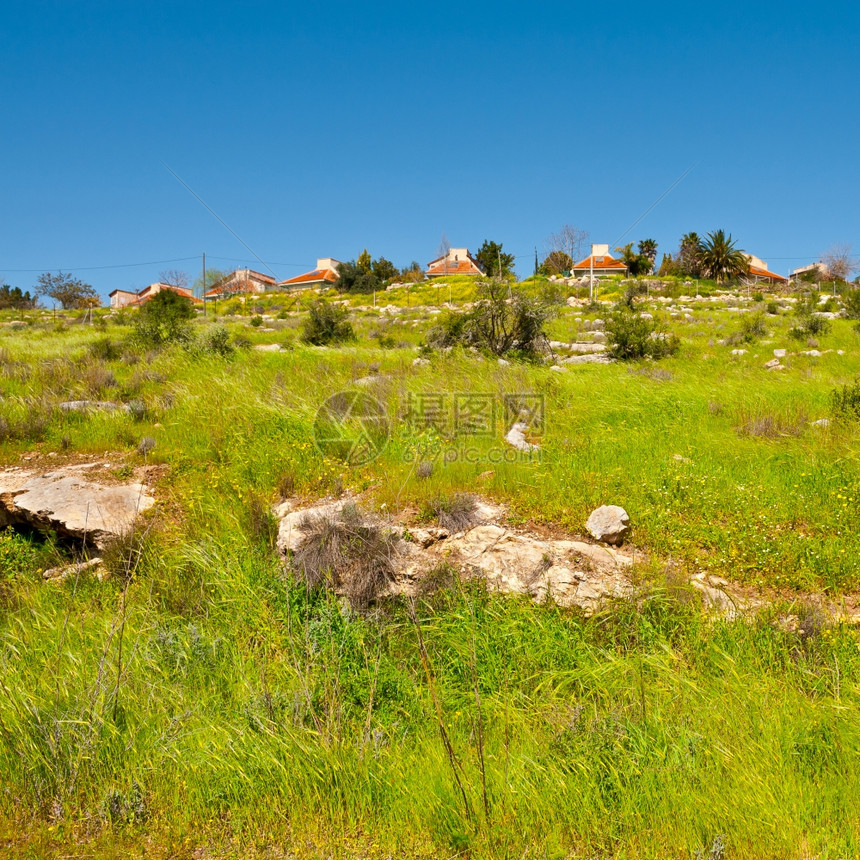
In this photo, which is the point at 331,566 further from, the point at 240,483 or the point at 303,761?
the point at 240,483

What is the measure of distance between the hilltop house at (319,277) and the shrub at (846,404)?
6052 centimetres

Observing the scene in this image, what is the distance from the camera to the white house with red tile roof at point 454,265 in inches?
2496

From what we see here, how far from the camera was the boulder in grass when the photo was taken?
4.36 metres

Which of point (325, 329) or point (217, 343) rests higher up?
point (325, 329)

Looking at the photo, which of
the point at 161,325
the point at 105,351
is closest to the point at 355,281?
the point at 161,325

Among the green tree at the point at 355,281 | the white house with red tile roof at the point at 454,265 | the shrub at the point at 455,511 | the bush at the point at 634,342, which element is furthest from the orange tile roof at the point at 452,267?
the shrub at the point at 455,511

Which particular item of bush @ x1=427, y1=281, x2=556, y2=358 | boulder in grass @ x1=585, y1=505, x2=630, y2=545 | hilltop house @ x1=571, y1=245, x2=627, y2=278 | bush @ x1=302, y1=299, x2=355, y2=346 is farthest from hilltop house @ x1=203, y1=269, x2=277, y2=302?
boulder in grass @ x1=585, y1=505, x2=630, y2=545

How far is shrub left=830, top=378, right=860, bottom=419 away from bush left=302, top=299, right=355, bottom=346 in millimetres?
11498

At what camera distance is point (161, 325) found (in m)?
14.0

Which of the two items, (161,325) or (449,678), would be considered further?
(161,325)

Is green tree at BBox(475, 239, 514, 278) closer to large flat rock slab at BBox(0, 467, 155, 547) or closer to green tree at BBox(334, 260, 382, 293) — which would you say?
green tree at BBox(334, 260, 382, 293)

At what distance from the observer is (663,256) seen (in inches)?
2142

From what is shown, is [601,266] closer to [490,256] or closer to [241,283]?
[490,256]

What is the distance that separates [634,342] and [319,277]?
6231cm
